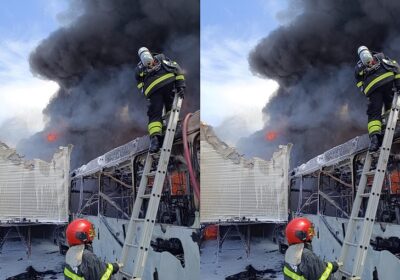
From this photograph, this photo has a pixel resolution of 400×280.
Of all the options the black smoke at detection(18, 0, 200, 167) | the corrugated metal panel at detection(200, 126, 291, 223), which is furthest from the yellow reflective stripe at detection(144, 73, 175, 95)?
the corrugated metal panel at detection(200, 126, 291, 223)

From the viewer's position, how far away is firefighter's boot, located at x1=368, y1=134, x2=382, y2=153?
12.5 ft

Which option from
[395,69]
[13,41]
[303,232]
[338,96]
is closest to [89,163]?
[13,41]

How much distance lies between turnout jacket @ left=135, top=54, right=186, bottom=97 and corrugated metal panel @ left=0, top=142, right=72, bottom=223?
776 mm

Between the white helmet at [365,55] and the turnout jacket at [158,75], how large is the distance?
54.3 inches

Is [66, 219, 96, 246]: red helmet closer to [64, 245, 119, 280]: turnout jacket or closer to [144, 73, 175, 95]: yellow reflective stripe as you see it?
[64, 245, 119, 280]: turnout jacket

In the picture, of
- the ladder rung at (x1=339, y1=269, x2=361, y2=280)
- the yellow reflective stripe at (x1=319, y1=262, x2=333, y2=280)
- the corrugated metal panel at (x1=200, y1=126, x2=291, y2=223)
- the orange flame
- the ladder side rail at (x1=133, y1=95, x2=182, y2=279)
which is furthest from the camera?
the corrugated metal panel at (x1=200, y1=126, x2=291, y2=223)

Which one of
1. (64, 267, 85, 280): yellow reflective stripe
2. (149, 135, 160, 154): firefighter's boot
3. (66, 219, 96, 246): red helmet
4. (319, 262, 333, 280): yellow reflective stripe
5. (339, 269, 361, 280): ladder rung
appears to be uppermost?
(149, 135, 160, 154): firefighter's boot

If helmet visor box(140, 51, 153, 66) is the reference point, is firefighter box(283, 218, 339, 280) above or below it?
below

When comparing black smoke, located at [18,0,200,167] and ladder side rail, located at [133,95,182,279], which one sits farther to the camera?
black smoke, located at [18,0,200,167]

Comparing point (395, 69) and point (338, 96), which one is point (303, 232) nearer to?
point (338, 96)

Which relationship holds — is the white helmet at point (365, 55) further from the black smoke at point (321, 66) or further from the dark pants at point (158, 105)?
the dark pants at point (158, 105)

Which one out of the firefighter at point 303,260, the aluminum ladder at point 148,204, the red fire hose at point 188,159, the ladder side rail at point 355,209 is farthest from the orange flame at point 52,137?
the ladder side rail at point 355,209

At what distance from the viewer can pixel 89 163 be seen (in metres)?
4.01

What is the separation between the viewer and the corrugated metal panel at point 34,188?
13.1ft
